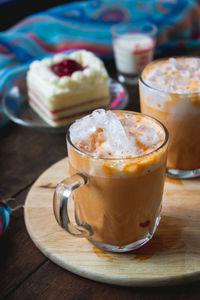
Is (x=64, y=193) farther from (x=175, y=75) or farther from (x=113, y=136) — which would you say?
(x=175, y=75)

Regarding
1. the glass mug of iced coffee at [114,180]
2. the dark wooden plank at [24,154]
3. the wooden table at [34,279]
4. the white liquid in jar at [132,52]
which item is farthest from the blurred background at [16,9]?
the glass mug of iced coffee at [114,180]

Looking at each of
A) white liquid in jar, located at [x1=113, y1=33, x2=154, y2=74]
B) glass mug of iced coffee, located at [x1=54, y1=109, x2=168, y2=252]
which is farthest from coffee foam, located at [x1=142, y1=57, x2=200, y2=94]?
white liquid in jar, located at [x1=113, y1=33, x2=154, y2=74]

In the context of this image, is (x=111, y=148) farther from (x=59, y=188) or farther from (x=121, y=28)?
(x=121, y=28)

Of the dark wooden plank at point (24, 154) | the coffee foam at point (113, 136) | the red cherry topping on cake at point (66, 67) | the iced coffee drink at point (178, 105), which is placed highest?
the coffee foam at point (113, 136)

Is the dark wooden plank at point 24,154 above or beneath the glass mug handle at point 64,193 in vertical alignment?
beneath

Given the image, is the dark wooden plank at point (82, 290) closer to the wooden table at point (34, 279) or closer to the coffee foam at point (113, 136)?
the wooden table at point (34, 279)

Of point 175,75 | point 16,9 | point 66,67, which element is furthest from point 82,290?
point 16,9

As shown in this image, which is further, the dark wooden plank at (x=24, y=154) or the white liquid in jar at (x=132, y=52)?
the white liquid in jar at (x=132, y=52)
